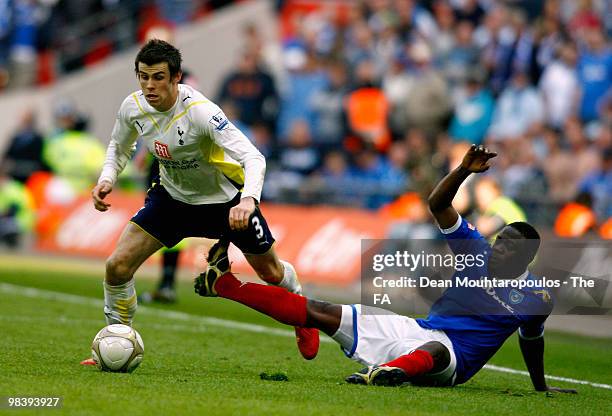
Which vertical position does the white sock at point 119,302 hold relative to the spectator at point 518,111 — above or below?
below

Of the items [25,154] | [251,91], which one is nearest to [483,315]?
[251,91]

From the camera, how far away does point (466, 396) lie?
26.0 feet

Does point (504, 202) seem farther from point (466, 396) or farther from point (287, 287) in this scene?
point (466, 396)

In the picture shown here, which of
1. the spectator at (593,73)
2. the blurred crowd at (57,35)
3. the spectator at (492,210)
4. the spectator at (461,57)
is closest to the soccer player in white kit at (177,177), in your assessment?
the spectator at (492,210)

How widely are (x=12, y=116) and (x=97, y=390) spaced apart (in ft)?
66.4

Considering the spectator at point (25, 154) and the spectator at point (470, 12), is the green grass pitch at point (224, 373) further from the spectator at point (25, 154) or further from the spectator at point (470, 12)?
the spectator at point (25, 154)

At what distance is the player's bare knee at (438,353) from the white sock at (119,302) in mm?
2146

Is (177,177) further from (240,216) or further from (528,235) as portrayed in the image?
(528,235)

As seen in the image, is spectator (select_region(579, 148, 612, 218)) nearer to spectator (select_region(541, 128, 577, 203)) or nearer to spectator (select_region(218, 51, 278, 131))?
spectator (select_region(541, 128, 577, 203))

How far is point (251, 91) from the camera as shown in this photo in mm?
20250

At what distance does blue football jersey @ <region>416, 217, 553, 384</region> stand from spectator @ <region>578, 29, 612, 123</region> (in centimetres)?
983

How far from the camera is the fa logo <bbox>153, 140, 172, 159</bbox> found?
8.64 m

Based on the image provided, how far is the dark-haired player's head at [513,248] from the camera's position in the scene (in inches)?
314

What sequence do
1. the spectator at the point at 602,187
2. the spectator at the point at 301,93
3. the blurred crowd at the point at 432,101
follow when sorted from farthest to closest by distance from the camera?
1. the spectator at the point at 301,93
2. the blurred crowd at the point at 432,101
3. the spectator at the point at 602,187
